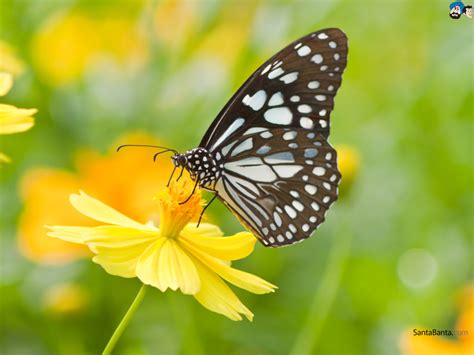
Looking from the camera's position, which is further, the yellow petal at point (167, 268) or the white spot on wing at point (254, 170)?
the white spot on wing at point (254, 170)

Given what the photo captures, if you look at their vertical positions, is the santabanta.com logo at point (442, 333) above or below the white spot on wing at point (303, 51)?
below

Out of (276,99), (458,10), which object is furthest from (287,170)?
(458,10)

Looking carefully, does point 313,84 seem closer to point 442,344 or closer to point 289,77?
point 289,77

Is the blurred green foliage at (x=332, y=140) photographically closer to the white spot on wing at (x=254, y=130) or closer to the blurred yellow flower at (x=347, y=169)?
the blurred yellow flower at (x=347, y=169)

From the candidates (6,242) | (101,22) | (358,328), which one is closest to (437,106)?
(358,328)

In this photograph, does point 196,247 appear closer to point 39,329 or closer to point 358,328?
point 39,329

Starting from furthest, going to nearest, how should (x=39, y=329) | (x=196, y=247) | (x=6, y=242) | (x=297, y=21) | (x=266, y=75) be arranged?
(x=297, y=21) < (x=6, y=242) < (x=39, y=329) < (x=266, y=75) < (x=196, y=247)

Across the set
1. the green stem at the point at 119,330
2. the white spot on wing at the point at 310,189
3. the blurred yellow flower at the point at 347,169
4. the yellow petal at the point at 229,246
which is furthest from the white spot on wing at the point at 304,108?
the green stem at the point at 119,330

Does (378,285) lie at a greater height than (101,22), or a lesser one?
lesser
